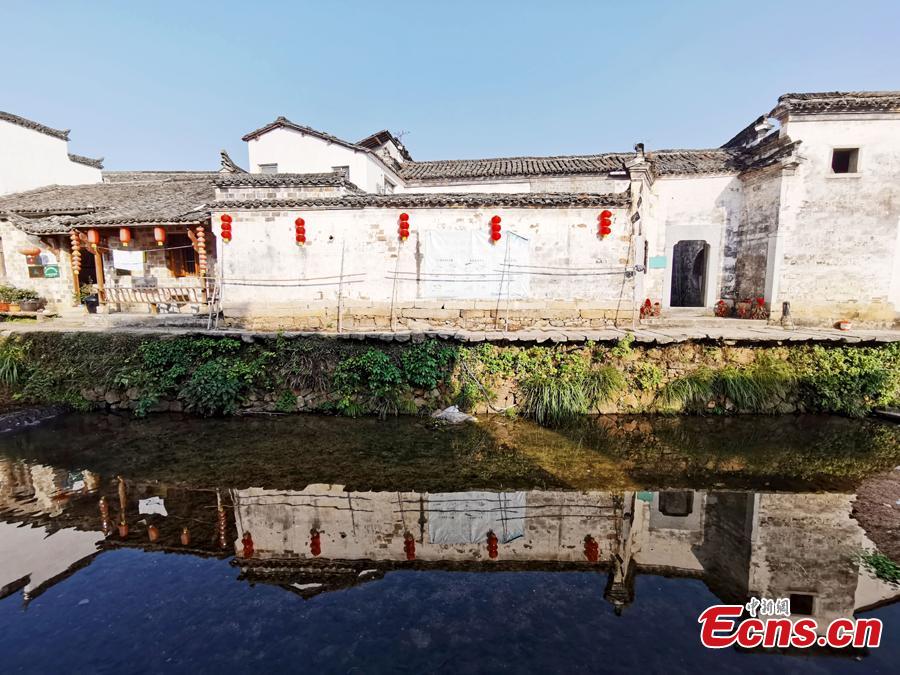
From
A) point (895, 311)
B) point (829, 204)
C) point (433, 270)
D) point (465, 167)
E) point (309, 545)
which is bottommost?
point (309, 545)

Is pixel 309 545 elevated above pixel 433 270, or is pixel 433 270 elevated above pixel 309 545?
pixel 433 270

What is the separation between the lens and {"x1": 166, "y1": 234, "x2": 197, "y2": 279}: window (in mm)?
16469

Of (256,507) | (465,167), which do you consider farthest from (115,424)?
(465,167)

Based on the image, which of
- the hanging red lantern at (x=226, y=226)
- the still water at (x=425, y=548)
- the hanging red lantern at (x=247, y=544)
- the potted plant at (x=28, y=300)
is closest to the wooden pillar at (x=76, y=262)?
the potted plant at (x=28, y=300)

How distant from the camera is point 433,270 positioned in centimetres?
1172

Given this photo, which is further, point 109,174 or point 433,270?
point 109,174

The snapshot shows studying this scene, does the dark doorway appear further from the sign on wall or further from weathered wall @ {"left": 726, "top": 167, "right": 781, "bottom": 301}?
the sign on wall

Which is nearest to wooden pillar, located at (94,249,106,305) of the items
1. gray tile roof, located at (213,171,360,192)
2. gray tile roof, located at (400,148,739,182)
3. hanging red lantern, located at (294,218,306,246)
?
gray tile roof, located at (213,171,360,192)

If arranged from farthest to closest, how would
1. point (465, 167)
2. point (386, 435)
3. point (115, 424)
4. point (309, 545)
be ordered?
1. point (465, 167)
2. point (115, 424)
3. point (386, 435)
4. point (309, 545)

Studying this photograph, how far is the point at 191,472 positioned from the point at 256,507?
1.83 meters

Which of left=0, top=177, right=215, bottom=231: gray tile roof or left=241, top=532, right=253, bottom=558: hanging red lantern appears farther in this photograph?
left=0, top=177, right=215, bottom=231: gray tile roof

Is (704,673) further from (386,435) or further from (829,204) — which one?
(829,204)

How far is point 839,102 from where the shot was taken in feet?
41.7

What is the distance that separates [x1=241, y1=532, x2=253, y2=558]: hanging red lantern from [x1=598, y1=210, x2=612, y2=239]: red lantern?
1019 cm
